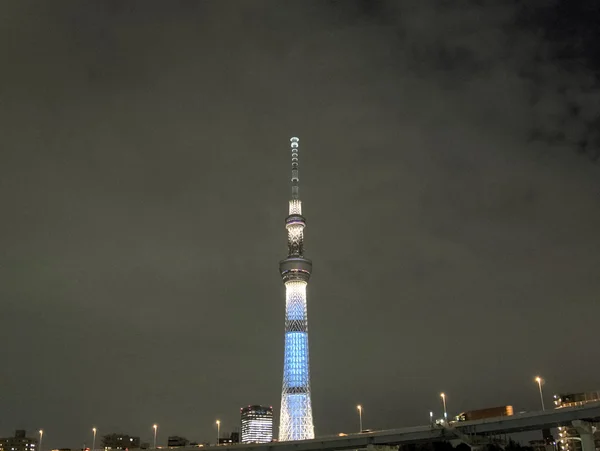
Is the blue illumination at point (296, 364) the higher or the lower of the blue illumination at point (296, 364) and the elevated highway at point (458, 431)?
the higher

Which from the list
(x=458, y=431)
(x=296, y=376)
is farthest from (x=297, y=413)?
(x=458, y=431)

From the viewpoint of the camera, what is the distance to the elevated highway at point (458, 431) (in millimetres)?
94188

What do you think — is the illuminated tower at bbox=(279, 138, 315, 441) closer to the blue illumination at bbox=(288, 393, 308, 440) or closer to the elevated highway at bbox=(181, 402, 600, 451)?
the blue illumination at bbox=(288, 393, 308, 440)

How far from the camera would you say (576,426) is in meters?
94.2

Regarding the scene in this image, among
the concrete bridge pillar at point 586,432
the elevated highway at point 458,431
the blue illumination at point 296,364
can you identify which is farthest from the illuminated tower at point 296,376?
the concrete bridge pillar at point 586,432

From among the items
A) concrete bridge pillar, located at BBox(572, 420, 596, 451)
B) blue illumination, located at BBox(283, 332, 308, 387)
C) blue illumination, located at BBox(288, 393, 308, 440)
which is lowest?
concrete bridge pillar, located at BBox(572, 420, 596, 451)

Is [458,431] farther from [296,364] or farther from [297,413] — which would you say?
[296,364]

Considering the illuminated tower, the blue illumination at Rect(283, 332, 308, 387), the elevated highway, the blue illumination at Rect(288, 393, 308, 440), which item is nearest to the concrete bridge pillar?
the elevated highway

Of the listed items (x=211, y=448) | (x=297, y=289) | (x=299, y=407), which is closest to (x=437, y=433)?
(x=211, y=448)

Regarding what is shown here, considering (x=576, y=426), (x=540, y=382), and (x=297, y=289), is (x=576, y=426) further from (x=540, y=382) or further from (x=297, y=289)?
(x=297, y=289)

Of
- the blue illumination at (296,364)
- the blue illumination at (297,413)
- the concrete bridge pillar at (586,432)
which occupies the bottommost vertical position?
the concrete bridge pillar at (586,432)

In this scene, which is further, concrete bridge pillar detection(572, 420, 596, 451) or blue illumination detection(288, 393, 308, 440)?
blue illumination detection(288, 393, 308, 440)

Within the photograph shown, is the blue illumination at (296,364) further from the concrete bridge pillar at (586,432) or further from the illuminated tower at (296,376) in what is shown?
the concrete bridge pillar at (586,432)

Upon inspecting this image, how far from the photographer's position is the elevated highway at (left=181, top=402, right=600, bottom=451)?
9419cm
